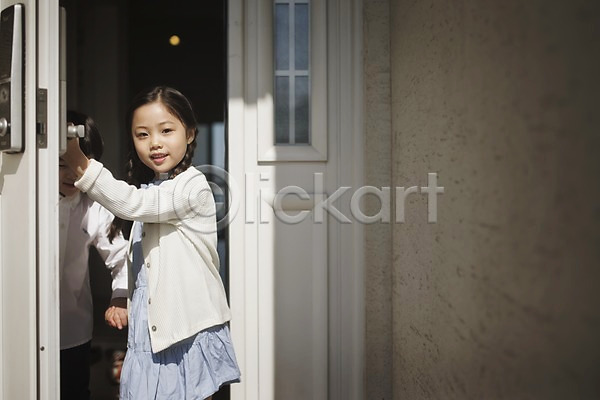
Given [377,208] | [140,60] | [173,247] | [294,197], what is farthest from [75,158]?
[140,60]

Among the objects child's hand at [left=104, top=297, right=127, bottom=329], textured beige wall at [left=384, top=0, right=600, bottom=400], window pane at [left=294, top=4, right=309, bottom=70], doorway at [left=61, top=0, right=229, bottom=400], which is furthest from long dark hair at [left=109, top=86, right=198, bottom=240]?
doorway at [left=61, top=0, right=229, bottom=400]

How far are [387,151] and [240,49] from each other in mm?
616

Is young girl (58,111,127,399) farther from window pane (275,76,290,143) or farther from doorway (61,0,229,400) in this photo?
doorway (61,0,229,400)

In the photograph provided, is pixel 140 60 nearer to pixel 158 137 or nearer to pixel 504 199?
pixel 158 137

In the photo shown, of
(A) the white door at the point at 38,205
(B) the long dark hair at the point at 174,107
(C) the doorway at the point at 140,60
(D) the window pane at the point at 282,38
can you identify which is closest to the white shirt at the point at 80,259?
(B) the long dark hair at the point at 174,107

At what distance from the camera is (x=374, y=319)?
189cm

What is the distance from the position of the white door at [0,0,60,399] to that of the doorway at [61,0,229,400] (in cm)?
250

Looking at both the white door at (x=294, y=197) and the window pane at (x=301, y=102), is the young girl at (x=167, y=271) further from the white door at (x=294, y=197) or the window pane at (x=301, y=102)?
the window pane at (x=301, y=102)

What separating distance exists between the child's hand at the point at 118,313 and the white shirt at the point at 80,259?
0.08 ft

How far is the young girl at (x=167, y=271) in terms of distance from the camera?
1579 millimetres

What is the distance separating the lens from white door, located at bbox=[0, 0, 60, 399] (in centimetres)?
129

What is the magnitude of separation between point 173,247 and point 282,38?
0.82 m

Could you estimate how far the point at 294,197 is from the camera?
192 cm

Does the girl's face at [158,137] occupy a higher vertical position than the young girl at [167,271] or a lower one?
higher
